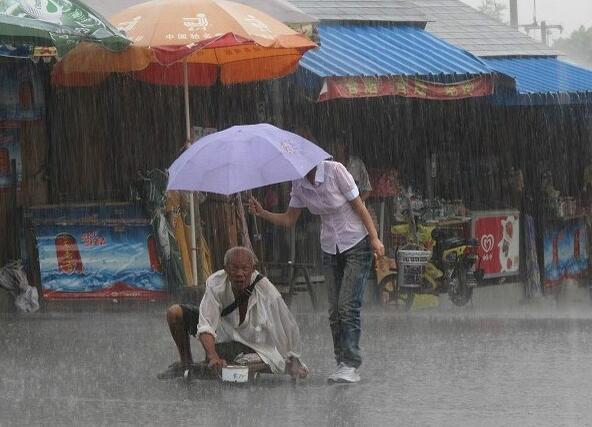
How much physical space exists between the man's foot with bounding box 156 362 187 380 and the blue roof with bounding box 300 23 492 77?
5105 mm

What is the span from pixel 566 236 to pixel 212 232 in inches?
233

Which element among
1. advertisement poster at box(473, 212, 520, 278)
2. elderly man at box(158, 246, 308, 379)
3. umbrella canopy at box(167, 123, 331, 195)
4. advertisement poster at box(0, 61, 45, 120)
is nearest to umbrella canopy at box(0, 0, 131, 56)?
umbrella canopy at box(167, 123, 331, 195)

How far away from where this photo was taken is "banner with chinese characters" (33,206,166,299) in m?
14.0

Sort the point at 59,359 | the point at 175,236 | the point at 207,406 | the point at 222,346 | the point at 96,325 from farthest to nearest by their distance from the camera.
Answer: the point at 175,236 → the point at 96,325 → the point at 59,359 → the point at 222,346 → the point at 207,406

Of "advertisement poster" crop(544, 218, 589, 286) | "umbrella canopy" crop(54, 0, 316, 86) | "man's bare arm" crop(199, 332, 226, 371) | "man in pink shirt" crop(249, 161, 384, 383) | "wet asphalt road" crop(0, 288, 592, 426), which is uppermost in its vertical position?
"umbrella canopy" crop(54, 0, 316, 86)

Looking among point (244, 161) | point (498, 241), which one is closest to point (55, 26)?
point (244, 161)

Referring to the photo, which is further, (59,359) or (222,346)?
(59,359)

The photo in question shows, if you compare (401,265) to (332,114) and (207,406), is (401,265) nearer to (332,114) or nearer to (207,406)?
(332,114)

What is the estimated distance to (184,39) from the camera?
1223cm

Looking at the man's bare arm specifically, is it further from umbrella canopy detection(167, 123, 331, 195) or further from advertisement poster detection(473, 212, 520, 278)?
advertisement poster detection(473, 212, 520, 278)

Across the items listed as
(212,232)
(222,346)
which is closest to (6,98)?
(212,232)

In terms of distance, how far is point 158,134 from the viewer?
50.1 ft

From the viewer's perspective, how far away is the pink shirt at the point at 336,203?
9203mm

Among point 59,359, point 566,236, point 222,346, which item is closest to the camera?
point 222,346
